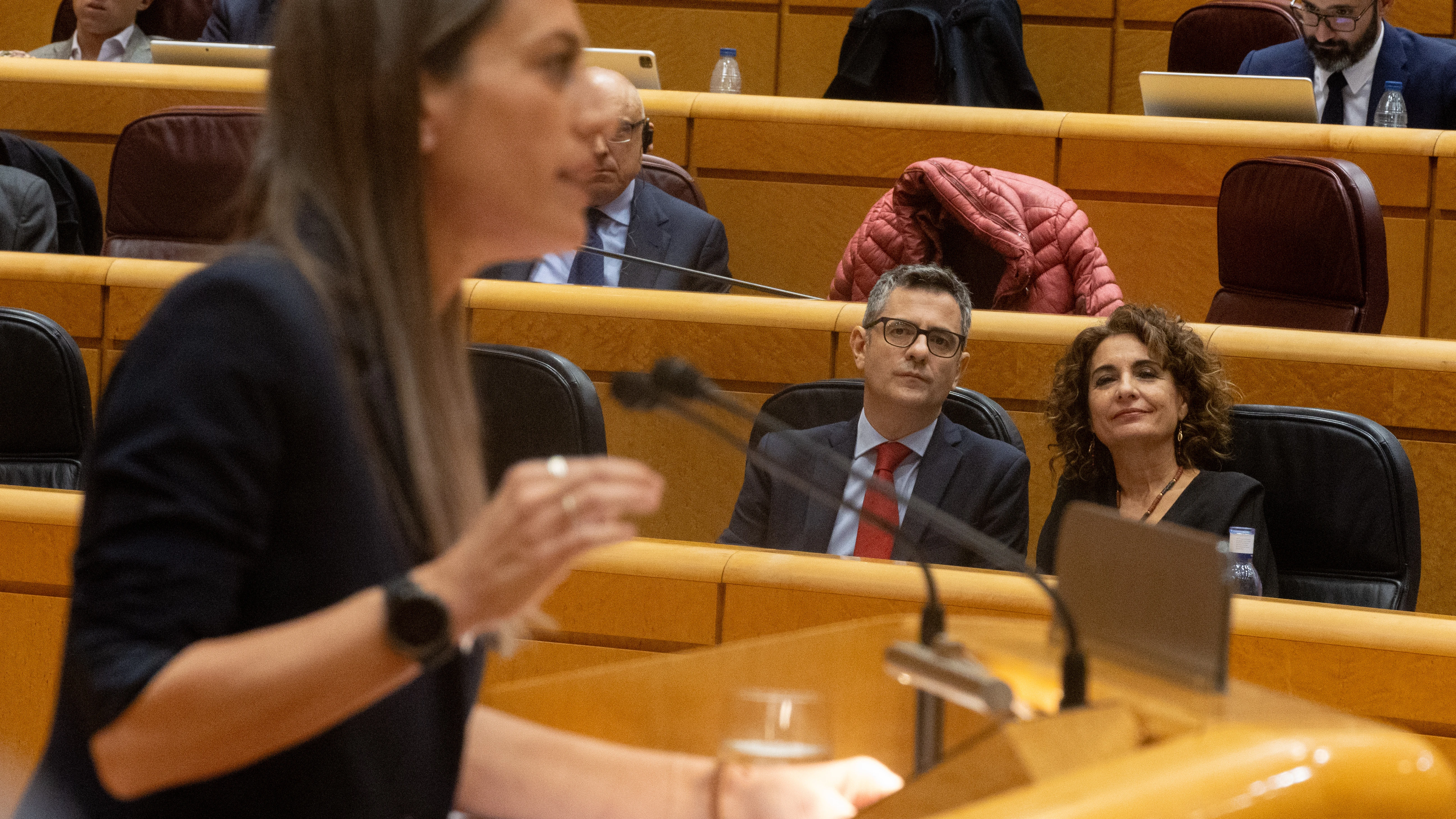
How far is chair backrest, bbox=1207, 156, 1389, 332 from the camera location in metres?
2.55

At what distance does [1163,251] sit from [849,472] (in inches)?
110

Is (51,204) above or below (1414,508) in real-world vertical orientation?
above

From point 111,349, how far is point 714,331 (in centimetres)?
105

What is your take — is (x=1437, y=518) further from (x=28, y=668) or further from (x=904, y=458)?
(x=28, y=668)

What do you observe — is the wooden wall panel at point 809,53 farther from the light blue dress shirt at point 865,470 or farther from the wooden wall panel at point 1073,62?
the light blue dress shirt at point 865,470

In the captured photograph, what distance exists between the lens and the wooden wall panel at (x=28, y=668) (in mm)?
1729

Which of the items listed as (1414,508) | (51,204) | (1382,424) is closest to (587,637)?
(1414,508)

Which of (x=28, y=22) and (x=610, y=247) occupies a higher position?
(x=28, y=22)

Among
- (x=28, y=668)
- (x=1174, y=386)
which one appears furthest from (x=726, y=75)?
(x=28, y=668)

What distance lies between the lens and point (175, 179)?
3.03 metres

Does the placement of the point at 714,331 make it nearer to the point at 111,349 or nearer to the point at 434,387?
the point at 111,349

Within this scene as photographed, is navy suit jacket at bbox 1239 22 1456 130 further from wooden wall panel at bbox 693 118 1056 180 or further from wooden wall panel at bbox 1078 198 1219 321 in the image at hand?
wooden wall panel at bbox 693 118 1056 180

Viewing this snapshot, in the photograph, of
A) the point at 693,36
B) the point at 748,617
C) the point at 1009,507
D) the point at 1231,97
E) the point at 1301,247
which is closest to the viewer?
the point at 748,617

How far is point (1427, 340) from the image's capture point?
231 cm
